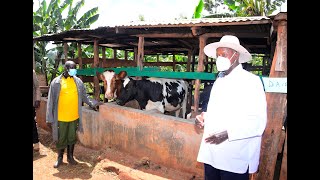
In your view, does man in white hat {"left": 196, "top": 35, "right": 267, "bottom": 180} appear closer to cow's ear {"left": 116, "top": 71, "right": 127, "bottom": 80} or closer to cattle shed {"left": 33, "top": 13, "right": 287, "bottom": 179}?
cattle shed {"left": 33, "top": 13, "right": 287, "bottom": 179}

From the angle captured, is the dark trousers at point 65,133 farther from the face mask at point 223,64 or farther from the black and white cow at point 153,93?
the face mask at point 223,64

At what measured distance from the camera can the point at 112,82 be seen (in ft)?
20.7

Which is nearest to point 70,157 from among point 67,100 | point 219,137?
point 67,100

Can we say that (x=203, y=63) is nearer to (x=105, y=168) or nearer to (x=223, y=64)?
(x=105, y=168)

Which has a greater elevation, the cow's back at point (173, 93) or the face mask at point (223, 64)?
the face mask at point (223, 64)

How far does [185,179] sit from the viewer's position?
4391mm

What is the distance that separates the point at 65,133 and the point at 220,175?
11.5ft

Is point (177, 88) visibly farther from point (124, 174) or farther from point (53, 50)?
point (53, 50)

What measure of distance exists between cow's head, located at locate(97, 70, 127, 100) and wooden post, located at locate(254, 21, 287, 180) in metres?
3.71

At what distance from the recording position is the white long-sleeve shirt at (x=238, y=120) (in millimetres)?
2414

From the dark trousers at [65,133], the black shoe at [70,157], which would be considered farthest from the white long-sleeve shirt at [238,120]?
the black shoe at [70,157]

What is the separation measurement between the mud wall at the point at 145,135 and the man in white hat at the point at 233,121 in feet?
5.10
